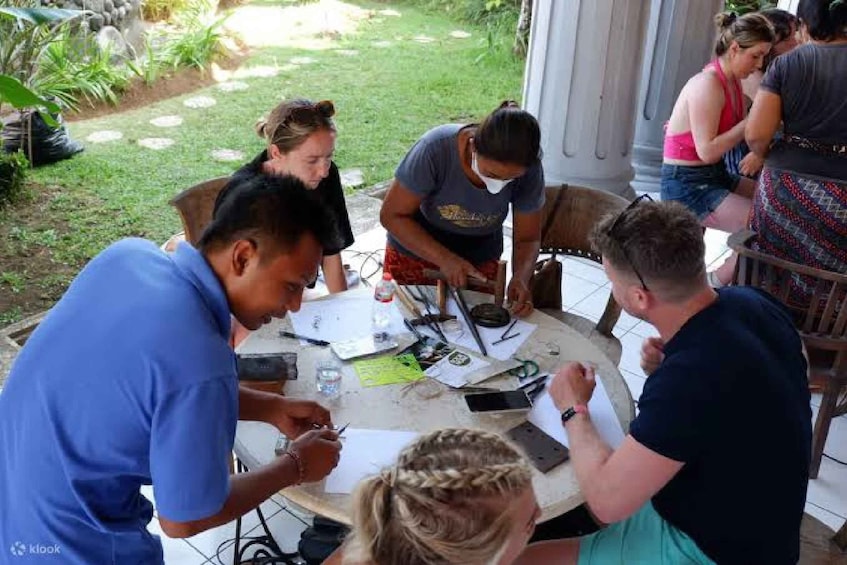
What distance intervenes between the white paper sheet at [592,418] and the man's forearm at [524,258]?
85 cm

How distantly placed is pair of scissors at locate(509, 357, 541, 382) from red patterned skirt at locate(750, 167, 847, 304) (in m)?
1.30

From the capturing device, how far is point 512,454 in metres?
1.29

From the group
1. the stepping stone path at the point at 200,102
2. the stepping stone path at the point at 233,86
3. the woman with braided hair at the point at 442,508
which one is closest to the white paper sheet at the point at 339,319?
the woman with braided hair at the point at 442,508

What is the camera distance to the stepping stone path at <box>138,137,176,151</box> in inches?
240

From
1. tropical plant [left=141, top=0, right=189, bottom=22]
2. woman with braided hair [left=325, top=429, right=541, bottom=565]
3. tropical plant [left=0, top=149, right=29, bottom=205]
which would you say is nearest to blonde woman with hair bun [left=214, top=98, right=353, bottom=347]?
woman with braided hair [left=325, top=429, right=541, bottom=565]

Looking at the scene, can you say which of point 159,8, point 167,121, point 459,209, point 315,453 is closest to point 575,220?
point 459,209

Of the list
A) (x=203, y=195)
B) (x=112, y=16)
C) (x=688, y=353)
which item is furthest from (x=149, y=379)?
(x=112, y=16)

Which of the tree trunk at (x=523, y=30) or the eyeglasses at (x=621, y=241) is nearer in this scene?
the eyeglasses at (x=621, y=241)

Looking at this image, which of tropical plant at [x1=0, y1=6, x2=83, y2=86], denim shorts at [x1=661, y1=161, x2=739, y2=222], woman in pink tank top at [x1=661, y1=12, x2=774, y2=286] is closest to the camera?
woman in pink tank top at [x1=661, y1=12, x2=774, y2=286]

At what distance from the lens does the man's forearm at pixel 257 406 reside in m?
1.81

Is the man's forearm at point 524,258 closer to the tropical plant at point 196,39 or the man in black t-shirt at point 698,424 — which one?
the man in black t-shirt at point 698,424

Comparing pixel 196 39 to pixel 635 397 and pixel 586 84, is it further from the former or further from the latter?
pixel 635 397

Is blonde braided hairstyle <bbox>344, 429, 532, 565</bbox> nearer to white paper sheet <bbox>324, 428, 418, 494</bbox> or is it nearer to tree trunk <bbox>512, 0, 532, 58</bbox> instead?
white paper sheet <bbox>324, 428, 418, 494</bbox>

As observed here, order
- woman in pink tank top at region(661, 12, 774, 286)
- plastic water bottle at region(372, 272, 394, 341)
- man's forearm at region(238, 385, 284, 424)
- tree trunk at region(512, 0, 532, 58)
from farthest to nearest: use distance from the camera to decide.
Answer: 1. tree trunk at region(512, 0, 532, 58)
2. woman in pink tank top at region(661, 12, 774, 286)
3. plastic water bottle at region(372, 272, 394, 341)
4. man's forearm at region(238, 385, 284, 424)
